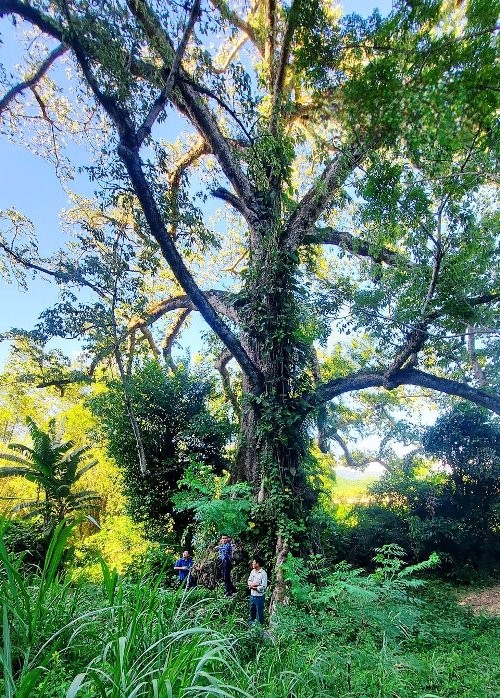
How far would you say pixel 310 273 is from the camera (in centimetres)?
988

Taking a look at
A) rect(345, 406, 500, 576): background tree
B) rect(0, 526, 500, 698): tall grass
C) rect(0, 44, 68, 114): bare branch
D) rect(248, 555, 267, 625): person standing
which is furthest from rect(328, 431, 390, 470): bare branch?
rect(0, 44, 68, 114): bare branch

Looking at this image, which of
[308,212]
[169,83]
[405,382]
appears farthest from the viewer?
[308,212]

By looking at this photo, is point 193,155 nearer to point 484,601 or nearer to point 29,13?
point 29,13

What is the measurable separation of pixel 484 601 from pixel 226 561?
5757 mm

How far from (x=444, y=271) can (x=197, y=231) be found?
4471mm

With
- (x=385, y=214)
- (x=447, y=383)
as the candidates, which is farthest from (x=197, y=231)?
(x=447, y=383)

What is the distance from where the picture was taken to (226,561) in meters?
6.86

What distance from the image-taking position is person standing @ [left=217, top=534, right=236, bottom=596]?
6770 millimetres

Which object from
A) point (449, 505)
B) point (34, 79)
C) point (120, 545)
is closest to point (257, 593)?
point (120, 545)

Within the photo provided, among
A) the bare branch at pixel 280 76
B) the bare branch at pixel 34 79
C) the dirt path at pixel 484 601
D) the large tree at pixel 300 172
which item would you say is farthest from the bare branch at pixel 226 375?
the bare branch at pixel 34 79

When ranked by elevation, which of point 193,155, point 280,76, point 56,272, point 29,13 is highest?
point 280,76

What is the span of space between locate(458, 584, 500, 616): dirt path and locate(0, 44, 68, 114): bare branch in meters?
12.1

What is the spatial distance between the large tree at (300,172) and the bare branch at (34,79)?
27mm

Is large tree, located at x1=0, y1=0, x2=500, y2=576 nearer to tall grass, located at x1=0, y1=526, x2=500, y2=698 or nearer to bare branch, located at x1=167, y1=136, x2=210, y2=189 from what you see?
bare branch, located at x1=167, y1=136, x2=210, y2=189
